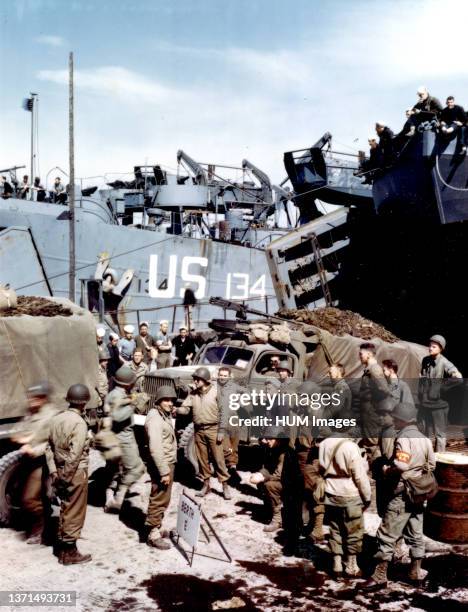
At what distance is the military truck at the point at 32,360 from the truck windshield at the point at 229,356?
2450 mm

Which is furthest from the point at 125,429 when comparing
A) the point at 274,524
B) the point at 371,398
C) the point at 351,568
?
the point at 371,398

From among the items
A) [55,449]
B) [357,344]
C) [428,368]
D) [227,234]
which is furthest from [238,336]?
[227,234]

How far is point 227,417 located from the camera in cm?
922

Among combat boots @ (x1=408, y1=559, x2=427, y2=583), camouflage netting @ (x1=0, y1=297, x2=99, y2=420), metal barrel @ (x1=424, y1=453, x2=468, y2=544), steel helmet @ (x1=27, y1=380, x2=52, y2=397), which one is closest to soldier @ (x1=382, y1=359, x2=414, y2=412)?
metal barrel @ (x1=424, y1=453, x2=468, y2=544)

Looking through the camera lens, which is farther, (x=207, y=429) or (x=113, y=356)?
(x=113, y=356)

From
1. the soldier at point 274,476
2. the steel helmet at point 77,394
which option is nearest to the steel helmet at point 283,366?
the soldier at point 274,476

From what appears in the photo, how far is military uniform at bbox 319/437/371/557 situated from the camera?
6.36 m

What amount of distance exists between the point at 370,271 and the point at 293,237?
2.45 metres

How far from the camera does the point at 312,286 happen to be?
63.4 feet

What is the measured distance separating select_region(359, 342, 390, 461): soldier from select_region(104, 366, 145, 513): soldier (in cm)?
321

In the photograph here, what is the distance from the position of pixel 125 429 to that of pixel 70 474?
1397 mm

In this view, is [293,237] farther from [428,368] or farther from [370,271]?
[428,368]

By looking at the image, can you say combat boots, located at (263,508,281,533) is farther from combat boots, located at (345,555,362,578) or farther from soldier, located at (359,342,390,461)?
Result: soldier, located at (359,342,390,461)

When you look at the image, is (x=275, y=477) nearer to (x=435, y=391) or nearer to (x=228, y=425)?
(x=228, y=425)
